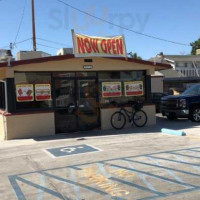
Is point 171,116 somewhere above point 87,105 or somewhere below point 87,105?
below

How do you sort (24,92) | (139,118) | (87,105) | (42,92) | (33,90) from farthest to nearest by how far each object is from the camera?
(139,118)
(87,105)
(42,92)
(33,90)
(24,92)

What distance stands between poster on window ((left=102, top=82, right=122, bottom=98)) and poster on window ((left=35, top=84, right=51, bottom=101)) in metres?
2.28

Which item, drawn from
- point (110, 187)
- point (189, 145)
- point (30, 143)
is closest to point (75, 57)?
point (30, 143)

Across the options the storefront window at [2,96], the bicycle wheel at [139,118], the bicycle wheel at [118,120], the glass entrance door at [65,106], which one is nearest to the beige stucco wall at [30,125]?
the glass entrance door at [65,106]

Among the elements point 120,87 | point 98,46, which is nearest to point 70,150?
point 98,46

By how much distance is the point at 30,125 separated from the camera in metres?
12.5

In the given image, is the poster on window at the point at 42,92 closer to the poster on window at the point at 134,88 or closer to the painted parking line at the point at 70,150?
the painted parking line at the point at 70,150

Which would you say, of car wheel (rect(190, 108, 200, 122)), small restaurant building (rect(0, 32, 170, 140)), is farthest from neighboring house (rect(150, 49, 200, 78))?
small restaurant building (rect(0, 32, 170, 140))

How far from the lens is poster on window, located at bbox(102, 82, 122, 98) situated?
44.6 ft

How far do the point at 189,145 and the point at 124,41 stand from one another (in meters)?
5.62

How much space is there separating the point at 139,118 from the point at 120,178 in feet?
25.6

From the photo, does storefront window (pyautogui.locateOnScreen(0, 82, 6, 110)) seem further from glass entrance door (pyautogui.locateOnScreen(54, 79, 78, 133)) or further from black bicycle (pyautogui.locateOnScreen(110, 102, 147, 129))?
black bicycle (pyautogui.locateOnScreen(110, 102, 147, 129))

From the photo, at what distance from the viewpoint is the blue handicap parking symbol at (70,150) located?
914 centimetres

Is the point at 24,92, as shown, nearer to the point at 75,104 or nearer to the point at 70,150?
the point at 75,104
